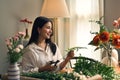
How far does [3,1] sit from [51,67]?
164 centimetres

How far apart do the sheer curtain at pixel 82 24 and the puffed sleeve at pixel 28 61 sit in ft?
4.44

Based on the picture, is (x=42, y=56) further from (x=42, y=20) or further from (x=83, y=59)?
(x=83, y=59)

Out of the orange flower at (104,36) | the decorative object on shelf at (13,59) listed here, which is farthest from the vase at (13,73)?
the orange flower at (104,36)

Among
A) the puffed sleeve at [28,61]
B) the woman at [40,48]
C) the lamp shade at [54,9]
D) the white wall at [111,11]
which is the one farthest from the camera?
the white wall at [111,11]

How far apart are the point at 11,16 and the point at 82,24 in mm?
1021

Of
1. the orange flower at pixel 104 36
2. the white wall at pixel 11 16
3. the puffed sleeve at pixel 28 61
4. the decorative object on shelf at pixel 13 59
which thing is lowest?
the puffed sleeve at pixel 28 61

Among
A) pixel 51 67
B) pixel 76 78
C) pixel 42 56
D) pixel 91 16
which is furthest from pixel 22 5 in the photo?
pixel 76 78

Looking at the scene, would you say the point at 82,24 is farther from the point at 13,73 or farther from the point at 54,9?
the point at 13,73

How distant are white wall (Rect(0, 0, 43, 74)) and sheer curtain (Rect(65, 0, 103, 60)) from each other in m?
0.55

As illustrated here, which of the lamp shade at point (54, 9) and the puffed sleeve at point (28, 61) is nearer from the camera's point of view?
the puffed sleeve at point (28, 61)

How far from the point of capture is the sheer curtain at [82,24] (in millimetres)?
3738

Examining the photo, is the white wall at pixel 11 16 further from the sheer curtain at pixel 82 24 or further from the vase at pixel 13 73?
the vase at pixel 13 73

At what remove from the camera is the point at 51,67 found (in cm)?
209

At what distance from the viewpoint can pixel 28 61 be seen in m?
2.46
